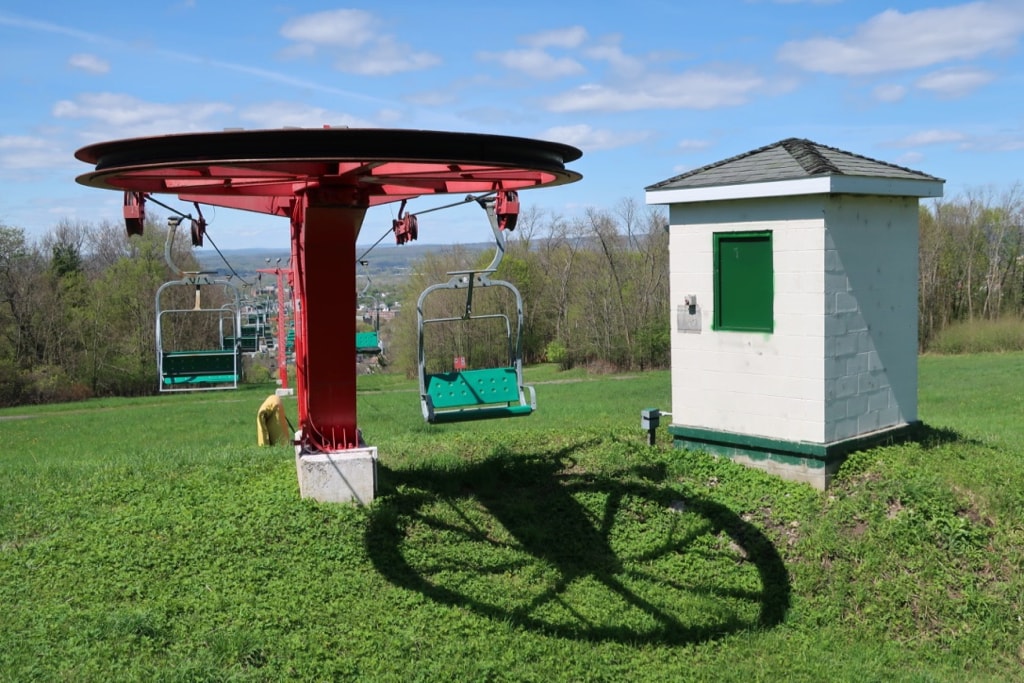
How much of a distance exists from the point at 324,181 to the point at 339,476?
7.55 ft

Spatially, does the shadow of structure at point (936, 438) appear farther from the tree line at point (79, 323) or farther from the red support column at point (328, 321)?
the tree line at point (79, 323)

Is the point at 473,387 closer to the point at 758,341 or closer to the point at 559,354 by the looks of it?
the point at 758,341

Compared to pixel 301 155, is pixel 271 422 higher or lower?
lower

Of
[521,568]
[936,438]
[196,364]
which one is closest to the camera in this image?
[521,568]

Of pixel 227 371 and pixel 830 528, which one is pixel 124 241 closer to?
pixel 227 371

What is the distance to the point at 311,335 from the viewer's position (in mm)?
7098

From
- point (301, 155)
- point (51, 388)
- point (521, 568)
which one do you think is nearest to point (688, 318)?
point (521, 568)

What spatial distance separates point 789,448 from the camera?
325 inches

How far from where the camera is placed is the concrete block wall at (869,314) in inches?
322

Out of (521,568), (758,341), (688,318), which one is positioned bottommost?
(521,568)

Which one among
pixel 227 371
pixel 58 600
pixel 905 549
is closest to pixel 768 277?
pixel 905 549

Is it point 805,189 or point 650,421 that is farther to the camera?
point 650,421

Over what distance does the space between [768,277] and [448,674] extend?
4859 millimetres

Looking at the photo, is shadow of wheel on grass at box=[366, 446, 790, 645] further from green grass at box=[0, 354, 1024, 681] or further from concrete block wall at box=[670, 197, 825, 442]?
concrete block wall at box=[670, 197, 825, 442]
